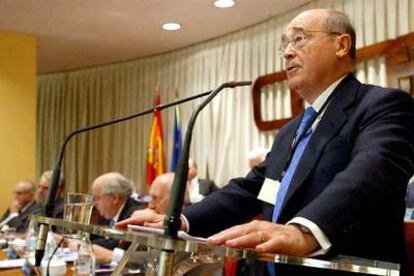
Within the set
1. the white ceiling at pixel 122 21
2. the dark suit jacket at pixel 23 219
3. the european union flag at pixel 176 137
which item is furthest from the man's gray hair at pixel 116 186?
the european union flag at pixel 176 137

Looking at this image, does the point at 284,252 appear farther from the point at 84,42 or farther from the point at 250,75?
the point at 84,42

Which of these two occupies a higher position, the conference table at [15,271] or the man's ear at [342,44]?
the man's ear at [342,44]

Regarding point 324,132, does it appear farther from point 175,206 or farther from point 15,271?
point 15,271

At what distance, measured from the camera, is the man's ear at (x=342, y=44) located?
5.24 feet

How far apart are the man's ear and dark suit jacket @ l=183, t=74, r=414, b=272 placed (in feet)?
0.23

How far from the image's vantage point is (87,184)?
8.59 metres

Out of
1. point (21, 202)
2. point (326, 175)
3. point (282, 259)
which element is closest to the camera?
point (282, 259)

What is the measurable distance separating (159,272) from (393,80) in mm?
4113

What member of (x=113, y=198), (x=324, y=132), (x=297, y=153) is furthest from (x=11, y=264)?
(x=324, y=132)

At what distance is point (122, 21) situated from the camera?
20.4ft

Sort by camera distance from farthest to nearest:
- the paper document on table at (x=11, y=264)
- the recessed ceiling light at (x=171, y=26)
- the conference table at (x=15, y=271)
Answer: the recessed ceiling light at (x=171, y=26), the paper document on table at (x=11, y=264), the conference table at (x=15, y=271)

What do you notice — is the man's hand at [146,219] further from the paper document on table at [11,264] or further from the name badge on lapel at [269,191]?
the paper document on table at [11,264]

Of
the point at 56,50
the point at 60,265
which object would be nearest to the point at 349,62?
the point at 60,265

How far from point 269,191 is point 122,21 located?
195 inches
